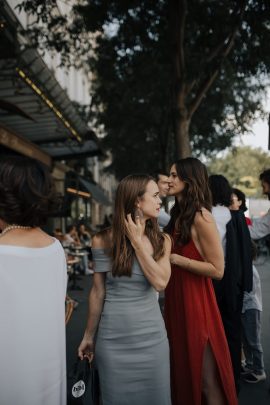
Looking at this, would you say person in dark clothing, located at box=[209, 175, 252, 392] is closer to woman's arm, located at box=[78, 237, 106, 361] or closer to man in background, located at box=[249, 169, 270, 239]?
man in background, located at box=[249, 169, 270, 239]

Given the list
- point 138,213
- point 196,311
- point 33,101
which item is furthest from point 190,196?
point 33,101

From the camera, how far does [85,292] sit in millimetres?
10258

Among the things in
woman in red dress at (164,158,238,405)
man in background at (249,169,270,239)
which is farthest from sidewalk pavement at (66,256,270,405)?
man in background at (249,169,270,239)

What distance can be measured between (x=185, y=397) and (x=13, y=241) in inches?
71.0

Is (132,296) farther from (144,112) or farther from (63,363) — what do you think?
(144,112)

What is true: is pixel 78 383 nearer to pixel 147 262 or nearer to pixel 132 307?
pixel 132 307

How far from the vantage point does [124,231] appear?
Answer: 7.95 feet

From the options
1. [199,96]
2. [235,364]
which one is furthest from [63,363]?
[199,96]

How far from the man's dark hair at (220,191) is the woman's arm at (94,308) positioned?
1.58 meters

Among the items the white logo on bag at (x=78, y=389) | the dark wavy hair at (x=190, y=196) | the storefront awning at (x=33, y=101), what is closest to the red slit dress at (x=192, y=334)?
the dark wavy hair at (x=190, y=196)

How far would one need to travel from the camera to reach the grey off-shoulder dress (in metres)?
2.32

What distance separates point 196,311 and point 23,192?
1.58m

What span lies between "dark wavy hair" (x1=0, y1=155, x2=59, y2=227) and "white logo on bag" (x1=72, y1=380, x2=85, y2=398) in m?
0.84

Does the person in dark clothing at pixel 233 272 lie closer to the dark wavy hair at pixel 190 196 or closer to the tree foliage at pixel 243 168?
the dark wavy hair at pixel 190 196
